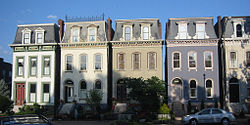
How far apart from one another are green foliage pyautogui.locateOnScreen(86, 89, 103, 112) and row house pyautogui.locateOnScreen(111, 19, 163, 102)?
2.35m

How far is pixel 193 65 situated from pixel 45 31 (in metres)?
18.9

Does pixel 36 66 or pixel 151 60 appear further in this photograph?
pixel 36 66

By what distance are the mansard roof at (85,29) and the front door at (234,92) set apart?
15.6 metres

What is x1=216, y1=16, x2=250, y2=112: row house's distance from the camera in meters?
28.3

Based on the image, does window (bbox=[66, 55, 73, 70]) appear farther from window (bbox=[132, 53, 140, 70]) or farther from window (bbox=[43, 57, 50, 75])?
window (bbox=[132, 53, 140, 70])

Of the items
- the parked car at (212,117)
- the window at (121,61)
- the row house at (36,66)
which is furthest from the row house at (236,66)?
the row house at (36,66)

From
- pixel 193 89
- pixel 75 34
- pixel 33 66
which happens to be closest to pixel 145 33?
pixel 193 89

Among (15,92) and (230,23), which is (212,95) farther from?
(15,92)

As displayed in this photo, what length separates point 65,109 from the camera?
96.0 ft

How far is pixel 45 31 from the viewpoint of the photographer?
107 feet

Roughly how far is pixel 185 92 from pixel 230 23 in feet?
31.9

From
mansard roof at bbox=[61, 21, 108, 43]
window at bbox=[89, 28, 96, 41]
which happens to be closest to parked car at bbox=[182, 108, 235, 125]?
mansard roof at bbox=[61, 21, 108, 43]

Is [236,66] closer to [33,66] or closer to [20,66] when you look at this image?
[33,66]

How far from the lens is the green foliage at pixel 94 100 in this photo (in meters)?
28.3
